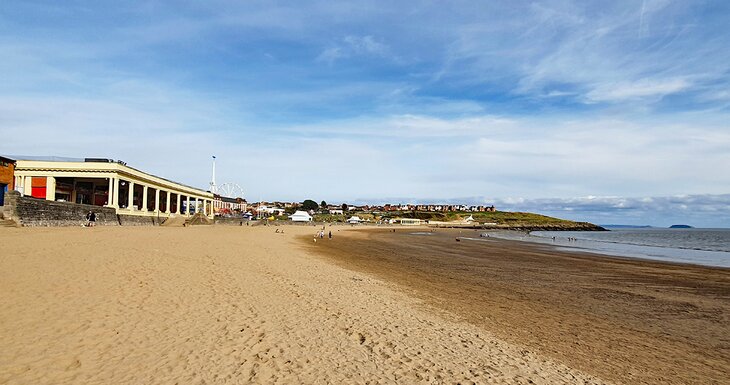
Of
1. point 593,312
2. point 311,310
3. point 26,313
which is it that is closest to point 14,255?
point 26,313

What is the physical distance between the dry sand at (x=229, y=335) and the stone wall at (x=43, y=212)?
72.1 feet

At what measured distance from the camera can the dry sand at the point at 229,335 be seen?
20.5 ft

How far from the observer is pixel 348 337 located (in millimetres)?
8305

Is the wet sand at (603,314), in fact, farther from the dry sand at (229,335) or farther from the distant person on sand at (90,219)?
the distant person on sand at (90,219)

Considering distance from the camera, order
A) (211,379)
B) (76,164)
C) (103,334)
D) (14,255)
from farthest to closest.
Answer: (76,164) < (14,255) < (103,334) < (211,379)

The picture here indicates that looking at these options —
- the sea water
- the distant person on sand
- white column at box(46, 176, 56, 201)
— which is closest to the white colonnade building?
white column at box(46, 176, 56, 201)

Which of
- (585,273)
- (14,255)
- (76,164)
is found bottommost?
(585,273)

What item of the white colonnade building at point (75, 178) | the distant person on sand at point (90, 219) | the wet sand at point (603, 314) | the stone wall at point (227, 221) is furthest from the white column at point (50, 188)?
the wet sand at point (603, 314)

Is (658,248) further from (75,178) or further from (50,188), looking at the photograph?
(75,178)

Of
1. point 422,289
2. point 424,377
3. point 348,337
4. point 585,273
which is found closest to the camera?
point 424,377

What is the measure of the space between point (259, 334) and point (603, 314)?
970 cm

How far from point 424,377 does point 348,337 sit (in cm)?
225

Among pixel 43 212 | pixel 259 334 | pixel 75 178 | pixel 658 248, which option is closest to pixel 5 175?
pixel 43 212

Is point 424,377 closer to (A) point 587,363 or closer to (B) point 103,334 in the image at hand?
(A) point 587,363
